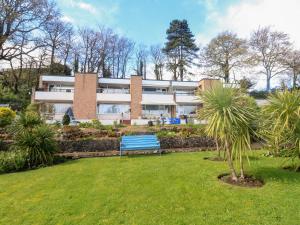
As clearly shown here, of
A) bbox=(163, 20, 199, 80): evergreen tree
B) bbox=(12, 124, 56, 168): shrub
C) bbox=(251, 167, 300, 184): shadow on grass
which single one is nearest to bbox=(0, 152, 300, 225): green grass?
bbox=(251, 167, 300, 184): shadow on grass

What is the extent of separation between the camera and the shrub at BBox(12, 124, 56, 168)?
9617 millimetres

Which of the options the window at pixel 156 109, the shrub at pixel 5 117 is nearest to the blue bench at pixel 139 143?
the shrub at pixel 5 117

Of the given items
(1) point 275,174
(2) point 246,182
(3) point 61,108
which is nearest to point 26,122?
(2) point 246,182

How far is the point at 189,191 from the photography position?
5742mm

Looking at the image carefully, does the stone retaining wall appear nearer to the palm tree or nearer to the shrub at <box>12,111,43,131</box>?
the shrub at <box>12,111,43,131</box>

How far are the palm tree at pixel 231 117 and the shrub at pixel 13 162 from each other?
7.66 meters

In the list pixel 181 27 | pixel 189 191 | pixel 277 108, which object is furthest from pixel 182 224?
pixel 181 27

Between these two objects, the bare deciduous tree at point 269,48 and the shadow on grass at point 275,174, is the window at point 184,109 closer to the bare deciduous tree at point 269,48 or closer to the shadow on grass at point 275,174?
the bare deciduous tree at point 269,48

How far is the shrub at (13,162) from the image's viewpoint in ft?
29.9

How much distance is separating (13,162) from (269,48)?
39.3m

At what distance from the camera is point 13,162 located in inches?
364

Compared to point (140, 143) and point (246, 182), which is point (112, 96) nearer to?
point (140, 143)

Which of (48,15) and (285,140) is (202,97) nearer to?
(285,140)

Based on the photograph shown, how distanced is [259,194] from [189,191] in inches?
65.5
